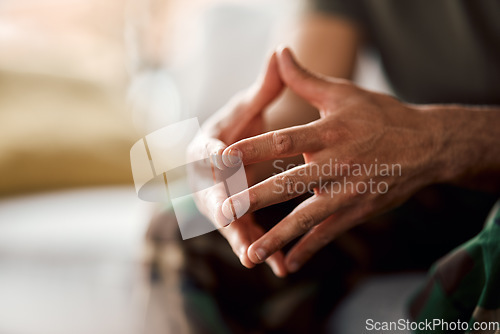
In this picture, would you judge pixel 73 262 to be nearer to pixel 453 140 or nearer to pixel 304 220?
pixel 304 220

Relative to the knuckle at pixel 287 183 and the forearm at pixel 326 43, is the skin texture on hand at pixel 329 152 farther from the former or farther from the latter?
the forearm at pixel 326 43

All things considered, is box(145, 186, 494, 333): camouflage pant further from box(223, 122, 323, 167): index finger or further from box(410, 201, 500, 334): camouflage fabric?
box(223, 122, 323, 167): index finger

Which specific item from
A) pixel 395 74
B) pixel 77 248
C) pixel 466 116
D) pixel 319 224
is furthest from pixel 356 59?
pixel 77 248

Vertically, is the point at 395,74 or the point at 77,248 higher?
the point at 395,74

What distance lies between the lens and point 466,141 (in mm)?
349

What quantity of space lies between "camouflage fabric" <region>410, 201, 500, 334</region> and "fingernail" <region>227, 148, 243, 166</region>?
0.70 ft

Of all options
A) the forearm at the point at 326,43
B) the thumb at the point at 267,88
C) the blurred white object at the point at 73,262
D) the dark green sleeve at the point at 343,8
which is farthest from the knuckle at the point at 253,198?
the dark green sleeve at the point at 343,8

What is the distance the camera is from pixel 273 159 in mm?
278

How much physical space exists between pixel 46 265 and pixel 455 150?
51cm

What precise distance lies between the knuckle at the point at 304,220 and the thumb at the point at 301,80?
0.10m

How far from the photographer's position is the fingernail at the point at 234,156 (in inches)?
10.0

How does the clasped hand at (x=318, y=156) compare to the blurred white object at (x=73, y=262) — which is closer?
the clasped hand at (x=318, y=156)

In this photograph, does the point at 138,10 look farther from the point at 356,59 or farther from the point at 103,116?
the point at 356,59

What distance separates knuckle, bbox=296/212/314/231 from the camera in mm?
278
